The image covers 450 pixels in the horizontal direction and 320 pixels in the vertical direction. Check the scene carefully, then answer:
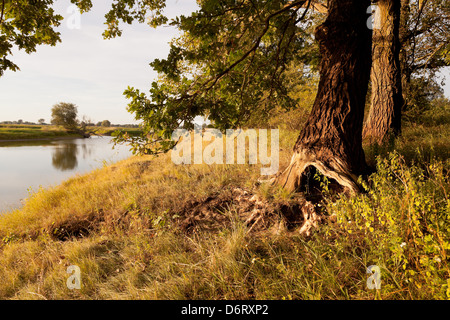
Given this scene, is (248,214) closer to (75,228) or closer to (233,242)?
(233,242)

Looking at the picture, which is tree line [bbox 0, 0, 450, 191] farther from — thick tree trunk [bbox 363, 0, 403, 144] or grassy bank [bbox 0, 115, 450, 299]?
thick tree trunk [bbox 363, 0, 403, 144]

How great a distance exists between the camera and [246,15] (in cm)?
375

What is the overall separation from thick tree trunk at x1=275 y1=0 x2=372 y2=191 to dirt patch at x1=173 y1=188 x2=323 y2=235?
19.4 inches

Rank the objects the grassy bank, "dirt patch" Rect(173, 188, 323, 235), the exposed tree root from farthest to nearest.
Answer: the exposed tree root < "dirt patch" Rect(173, 188, 323, 235) < the grassy bank

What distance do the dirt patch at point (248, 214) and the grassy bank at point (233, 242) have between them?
0.03m

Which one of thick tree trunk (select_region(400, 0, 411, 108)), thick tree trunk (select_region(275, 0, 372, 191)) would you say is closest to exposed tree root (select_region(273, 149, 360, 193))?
thick tree trunk (select_region(275, 0, 372, 191))

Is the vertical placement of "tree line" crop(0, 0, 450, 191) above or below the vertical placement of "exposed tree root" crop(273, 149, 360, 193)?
above

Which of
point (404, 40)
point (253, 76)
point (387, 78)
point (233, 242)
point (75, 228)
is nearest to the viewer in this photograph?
point (233, 242)

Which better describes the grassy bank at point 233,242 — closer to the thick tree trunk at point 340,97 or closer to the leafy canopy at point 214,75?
the thick tree trunk at point 340,97

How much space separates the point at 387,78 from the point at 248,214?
5.67 meters

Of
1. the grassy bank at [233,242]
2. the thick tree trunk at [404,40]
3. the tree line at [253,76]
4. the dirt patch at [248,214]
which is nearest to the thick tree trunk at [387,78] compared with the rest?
the grassy bank at [233,242]

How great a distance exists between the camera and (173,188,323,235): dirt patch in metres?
3.14

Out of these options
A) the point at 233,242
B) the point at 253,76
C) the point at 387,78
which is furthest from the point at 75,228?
the point at 387,78

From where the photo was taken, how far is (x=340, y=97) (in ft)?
11.5
